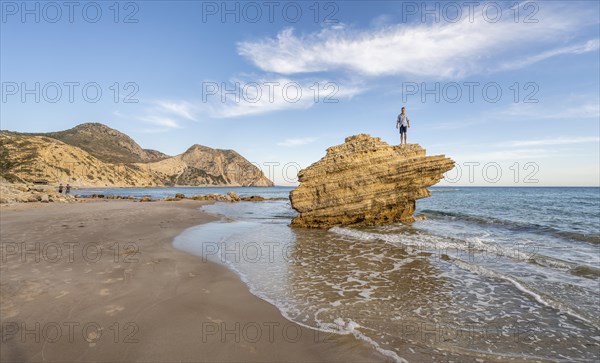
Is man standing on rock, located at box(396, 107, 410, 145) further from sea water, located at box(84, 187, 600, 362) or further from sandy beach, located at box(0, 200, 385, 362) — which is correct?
sandy beach, located at box(0, 200, 385, 362)

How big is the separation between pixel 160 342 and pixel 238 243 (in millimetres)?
9377

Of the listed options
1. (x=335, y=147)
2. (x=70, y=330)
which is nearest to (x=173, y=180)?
(x=335, y=147)

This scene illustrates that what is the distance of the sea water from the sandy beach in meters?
0.63

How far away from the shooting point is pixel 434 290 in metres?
7.67

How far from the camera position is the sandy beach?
14.2 ft

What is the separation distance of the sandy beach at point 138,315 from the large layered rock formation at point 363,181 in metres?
11.1

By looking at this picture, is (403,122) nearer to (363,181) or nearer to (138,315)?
(363,181)

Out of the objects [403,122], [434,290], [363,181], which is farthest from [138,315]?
[403,122]

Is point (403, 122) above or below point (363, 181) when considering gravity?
above

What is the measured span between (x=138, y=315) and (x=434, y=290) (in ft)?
22.2

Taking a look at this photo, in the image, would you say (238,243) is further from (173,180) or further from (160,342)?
(173,180)

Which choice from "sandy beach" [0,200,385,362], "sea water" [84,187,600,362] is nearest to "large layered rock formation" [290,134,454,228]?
"sea water" [84,187,600,362]

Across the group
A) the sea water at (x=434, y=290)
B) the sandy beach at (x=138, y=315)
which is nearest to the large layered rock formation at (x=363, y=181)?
the sea water at (x=434, y=290)

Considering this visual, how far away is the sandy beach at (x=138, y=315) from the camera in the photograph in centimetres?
432
